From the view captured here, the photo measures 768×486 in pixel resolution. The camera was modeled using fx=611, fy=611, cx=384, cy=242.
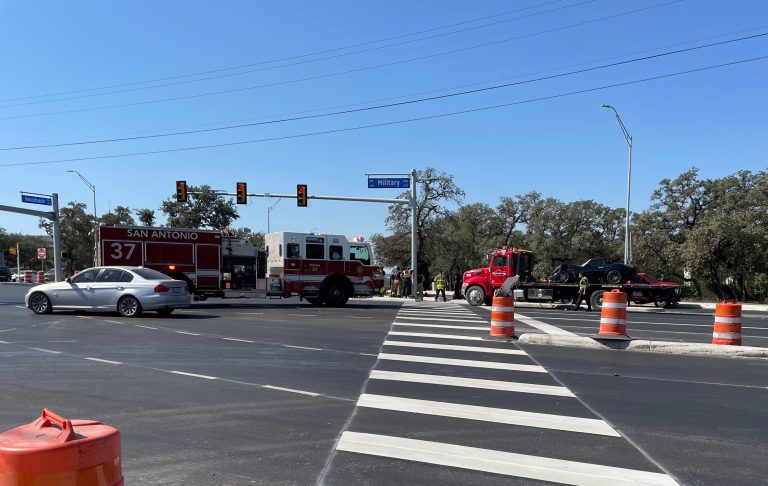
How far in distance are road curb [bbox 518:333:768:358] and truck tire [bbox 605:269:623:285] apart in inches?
548

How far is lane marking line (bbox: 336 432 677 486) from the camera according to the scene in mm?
4729

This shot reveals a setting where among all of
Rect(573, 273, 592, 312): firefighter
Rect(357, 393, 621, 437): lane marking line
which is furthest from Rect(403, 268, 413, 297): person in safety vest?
Rect(357, 393, 621, 437): lane marking line

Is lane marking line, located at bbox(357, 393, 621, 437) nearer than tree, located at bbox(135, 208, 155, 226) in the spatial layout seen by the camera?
Yes

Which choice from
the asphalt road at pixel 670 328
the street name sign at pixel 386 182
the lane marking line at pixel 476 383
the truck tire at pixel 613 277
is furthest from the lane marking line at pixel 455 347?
the street name sign at pixel 386 182

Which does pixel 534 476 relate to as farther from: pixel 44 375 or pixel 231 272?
pixel 231 272

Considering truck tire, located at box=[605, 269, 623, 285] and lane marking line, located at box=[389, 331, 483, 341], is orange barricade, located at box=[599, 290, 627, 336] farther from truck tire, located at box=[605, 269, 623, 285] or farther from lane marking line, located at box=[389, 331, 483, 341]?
truck tire, located at box=[605, 269, 623, 285]

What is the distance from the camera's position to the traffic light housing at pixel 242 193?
31766 mm

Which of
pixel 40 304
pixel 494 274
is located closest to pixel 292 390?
pixel 40 304

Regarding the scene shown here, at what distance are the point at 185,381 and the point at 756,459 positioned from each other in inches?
265

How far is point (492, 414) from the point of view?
6688mm

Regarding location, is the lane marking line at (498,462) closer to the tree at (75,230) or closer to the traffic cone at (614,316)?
the traffic cone at (614,316)

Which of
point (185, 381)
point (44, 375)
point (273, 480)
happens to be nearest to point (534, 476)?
point (273, 480)

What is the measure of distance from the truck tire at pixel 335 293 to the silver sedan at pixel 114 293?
6679mm

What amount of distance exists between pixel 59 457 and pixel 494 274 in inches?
989
